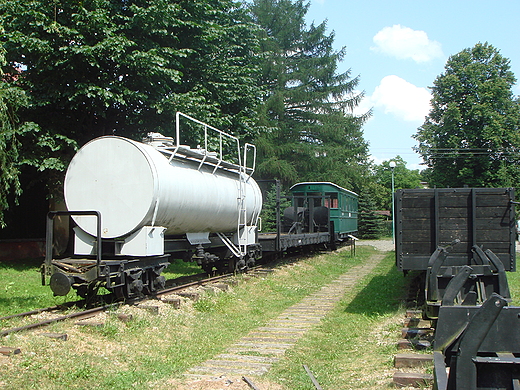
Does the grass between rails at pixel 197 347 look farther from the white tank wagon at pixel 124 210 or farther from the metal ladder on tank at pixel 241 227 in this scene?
the metal ladder on tank at pixel 241 227

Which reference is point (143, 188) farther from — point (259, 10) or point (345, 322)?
point (259, 10)

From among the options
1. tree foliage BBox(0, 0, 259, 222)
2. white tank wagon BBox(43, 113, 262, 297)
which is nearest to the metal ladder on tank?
white tank wagon BBox(43, 113, 262, 297)

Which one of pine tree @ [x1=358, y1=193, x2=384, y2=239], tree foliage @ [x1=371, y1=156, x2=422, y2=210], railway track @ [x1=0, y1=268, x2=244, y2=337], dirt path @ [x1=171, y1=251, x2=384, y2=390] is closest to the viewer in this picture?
dirt path @ [x1=171, y1=251, x2=384, y2=390]

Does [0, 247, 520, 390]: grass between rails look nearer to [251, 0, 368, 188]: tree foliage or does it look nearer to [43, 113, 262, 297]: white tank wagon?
[43, 113, 262, 297]: white tank wagon

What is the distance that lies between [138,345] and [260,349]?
1.77m

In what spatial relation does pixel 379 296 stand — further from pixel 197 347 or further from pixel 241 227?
pixel 197 347

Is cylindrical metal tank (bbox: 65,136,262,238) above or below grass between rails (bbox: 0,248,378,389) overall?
above

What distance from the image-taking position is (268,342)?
26.2ft

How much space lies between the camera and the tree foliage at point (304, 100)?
40.0 meters

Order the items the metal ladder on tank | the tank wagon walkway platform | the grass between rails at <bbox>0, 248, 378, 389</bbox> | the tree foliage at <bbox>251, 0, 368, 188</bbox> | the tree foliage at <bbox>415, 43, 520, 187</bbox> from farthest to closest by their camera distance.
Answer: the tree foliage at <bbox>251, 0, 368, 188</bbox> → the tree foliage at <bbox>415, 43, 520, 187</bbox> → the metal ladder on tank → the tank wagon walkway platform → the grass between rails at <bbox>0, 248, 378, 389</bbox>

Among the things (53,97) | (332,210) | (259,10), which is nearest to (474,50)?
(259,10)

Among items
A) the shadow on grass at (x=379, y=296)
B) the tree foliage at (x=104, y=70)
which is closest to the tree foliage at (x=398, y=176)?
the tree foliage at (x=104, y=70)

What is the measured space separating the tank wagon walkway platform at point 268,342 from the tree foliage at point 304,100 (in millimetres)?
27665

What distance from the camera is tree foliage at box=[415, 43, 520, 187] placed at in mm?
37812
